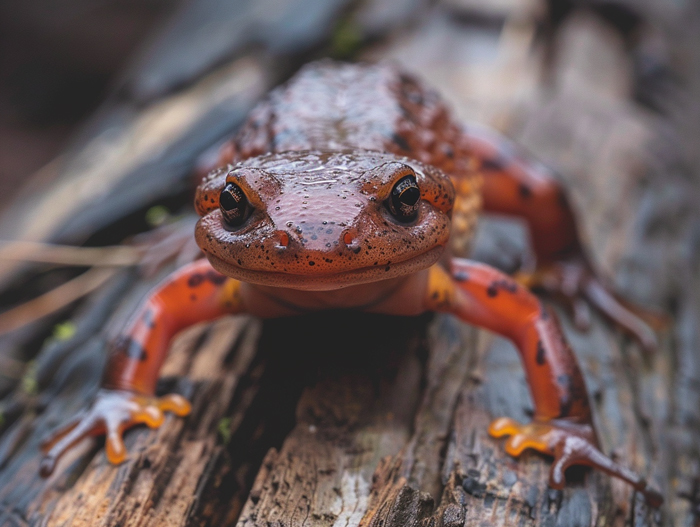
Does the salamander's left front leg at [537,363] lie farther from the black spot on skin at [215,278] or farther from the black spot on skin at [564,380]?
the black spot on skin at [215,278]

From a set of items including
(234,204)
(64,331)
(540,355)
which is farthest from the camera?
(64,331)

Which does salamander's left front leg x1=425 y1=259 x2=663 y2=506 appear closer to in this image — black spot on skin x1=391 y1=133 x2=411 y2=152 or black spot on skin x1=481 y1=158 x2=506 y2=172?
black spot on skin x1=391 y1=133 x2=411 y2=152

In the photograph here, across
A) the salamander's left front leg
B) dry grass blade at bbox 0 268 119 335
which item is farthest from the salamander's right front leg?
dry grass blade at bbox 0 268 119 335

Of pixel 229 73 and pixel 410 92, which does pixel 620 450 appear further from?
pixel 229 73

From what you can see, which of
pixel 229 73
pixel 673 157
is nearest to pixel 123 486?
pixel 229 73

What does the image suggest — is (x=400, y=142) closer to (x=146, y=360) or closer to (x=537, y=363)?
(x=537, y=363)

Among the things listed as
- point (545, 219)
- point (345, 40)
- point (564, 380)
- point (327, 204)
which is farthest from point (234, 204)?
point (345, 40)

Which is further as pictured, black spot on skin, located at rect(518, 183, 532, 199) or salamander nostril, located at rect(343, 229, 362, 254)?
black spot on skin, located at rect(518, 183, 532, 199)

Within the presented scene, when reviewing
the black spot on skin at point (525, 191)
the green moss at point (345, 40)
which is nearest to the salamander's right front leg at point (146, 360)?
the black spot on skin at point (525, 191)
